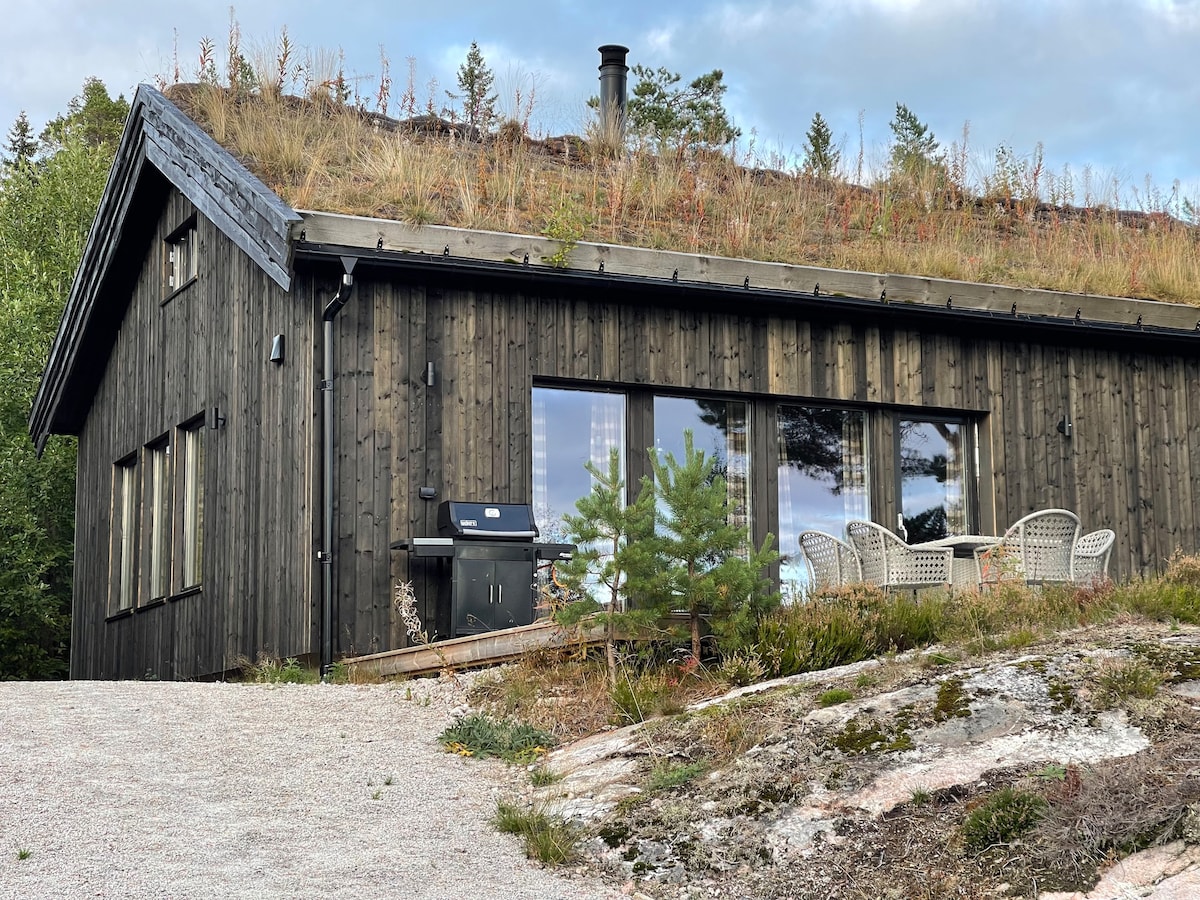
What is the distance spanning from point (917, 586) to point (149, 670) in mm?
8065

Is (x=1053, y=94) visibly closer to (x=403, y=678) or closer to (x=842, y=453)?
(x=842, y=453)

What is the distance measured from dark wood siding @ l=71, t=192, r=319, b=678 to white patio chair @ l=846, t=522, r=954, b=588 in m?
4.10

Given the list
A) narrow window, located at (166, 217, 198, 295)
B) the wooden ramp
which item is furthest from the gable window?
the wooden ramp

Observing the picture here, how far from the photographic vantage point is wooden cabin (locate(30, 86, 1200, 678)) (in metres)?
11.0

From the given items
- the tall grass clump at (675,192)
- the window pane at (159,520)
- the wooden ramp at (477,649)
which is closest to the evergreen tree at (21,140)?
the tall grass clump at (675,192)

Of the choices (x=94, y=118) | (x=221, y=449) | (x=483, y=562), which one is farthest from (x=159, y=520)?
(x=94, y=118)

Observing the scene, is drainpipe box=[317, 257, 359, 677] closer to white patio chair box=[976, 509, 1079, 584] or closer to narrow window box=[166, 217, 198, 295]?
narrow window box=[166, 217, 198, 295]

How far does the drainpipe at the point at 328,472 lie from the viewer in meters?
10.6

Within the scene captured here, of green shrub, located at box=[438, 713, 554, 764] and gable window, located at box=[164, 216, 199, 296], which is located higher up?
gable window, located at box=[164, 216, 199, 296]

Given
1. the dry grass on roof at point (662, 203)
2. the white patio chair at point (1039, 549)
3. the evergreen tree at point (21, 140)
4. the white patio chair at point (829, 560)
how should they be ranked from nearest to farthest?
the white patio chair at point (1039, 549) < the white patio chair at point (829, 560) < the dry grass on roof at point (662, 203) < the evergreen tree at point (21, 140)

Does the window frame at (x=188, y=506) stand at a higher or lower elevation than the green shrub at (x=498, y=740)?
higher

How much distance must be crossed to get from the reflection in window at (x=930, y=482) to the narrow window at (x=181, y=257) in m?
7.17

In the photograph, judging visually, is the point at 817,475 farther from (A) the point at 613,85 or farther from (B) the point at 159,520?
(A) the point at 613,85

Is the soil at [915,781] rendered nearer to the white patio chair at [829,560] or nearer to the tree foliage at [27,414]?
the white patio chair at [829,560]
